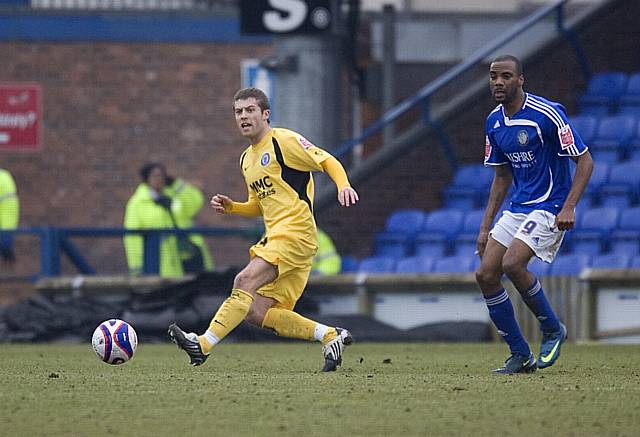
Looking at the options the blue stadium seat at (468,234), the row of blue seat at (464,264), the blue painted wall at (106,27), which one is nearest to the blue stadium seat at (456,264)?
the row of blue seat at (464,264)

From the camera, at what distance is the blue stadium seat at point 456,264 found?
53.4 feet

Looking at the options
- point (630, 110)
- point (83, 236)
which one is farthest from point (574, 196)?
point (630, 110)

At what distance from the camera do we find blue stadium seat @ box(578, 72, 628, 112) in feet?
59.4

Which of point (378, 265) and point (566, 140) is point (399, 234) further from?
point (566, 140)

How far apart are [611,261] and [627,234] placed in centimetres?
43

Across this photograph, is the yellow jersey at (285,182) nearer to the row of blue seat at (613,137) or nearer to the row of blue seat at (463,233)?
the row of blue seat at (463,233)

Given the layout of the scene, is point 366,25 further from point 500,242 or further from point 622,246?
point 500,242

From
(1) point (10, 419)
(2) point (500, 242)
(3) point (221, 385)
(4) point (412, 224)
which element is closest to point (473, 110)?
(4) point (412, 224)

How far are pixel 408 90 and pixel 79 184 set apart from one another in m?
4.85

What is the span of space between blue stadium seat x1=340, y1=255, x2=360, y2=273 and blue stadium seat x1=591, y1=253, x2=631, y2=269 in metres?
2.92

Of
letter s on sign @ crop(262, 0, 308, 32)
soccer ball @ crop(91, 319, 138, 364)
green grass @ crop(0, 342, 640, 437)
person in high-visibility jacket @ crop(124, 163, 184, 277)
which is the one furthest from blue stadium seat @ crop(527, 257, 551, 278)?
soccer ball @ crop(91, 319, 138, 364)

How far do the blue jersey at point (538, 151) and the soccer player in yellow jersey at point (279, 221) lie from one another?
1109 millimetres

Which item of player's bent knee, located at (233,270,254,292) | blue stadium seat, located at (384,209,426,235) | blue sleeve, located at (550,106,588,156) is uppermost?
blue sleeve, located at (550,106,588,156)

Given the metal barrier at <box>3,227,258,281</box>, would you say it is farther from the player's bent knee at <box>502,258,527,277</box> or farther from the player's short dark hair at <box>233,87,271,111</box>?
the player's bent knee at <box>502,258,527,277</box>
